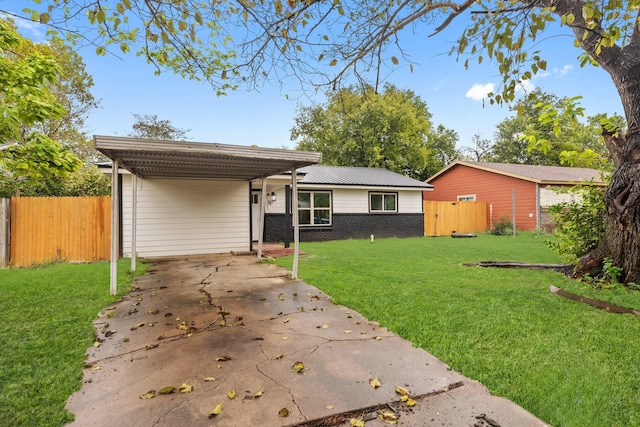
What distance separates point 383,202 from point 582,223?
9.29m

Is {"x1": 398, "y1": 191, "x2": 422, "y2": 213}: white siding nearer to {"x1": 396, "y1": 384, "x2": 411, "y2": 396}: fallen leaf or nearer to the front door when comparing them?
the front door

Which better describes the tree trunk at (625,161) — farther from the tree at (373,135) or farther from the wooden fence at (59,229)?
the tree at (373,135)

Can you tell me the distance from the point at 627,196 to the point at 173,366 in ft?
20.9

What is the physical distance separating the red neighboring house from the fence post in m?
19.0

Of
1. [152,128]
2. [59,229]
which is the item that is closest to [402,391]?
[59,229]

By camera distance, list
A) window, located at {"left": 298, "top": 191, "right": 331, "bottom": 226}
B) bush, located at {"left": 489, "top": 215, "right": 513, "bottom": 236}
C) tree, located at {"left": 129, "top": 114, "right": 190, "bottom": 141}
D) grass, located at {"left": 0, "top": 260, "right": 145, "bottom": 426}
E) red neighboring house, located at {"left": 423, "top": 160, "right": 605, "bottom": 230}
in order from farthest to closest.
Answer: tree, located at {"left": 129, "top": 114, "right": 190, "bottom": 141} < red neighboring house, located at {"left": 423, "top": 160, "right": 605, "bottom": 230} < bush, located at {"left": 489, "top": 215, "right": 513, "bottom": 236} < window, located at {"left": 298, "top": 191, "right": 331, "bottom": 226} < grass, located at {"left": 0, "top": 260, "right": 145, "bottom": 426}

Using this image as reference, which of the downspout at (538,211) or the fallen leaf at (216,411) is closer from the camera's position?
the fallen leaf at (216,411)

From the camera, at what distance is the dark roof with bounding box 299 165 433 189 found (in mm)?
13852

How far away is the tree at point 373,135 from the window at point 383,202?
9.32 meters

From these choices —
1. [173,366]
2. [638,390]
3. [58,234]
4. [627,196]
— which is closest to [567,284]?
[627,196]

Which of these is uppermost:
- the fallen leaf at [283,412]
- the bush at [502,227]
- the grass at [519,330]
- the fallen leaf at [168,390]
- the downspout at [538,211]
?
the downspout at [538,211]

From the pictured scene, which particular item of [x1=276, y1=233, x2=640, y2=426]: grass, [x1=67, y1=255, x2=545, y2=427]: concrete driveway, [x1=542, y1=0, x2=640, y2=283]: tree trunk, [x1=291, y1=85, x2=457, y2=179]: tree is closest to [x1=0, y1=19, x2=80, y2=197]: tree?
[x1=67, y1=255, x2=545, y2=427]: concrete driveway

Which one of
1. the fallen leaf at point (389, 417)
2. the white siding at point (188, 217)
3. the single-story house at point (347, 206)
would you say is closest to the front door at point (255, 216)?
the single-story house at point (347, 206)

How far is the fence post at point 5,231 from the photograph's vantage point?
772 centimetres
